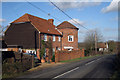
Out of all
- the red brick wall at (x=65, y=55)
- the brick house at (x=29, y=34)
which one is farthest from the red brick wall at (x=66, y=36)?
the red brick wall at (x=65, y=55)

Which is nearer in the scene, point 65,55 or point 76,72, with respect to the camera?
point 76,72

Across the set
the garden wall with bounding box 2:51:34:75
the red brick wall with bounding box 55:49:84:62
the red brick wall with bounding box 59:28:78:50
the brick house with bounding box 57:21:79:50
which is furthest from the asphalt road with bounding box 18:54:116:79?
the brick house with bounding box 57:21:79:50

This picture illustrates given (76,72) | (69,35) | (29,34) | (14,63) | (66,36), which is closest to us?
(76,72)

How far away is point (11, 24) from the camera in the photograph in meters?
31.4

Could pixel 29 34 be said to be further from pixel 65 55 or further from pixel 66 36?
pixel 66 36

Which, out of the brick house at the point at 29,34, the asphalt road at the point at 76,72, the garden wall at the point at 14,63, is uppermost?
the brick house at the point at 29,34

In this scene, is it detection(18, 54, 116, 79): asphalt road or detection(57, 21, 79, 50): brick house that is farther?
detection(57, 21, 79, 50): brick house

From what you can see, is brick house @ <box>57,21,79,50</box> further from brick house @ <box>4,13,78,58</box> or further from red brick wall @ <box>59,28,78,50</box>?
brick house @ <box>4,13,78,58</box>

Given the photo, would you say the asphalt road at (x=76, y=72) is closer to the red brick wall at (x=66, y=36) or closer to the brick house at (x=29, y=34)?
the brick house at (x=29, y=34)

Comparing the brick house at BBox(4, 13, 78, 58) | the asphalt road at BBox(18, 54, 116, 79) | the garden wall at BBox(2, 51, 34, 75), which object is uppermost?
the brick house at BBox(4, 13, 78, 58)

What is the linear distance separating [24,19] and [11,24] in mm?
3599

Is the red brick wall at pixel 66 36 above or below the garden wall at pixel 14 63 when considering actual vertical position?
above

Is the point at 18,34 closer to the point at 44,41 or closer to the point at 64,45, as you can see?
the point at 44,41

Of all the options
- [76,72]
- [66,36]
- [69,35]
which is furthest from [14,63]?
[69,35]
